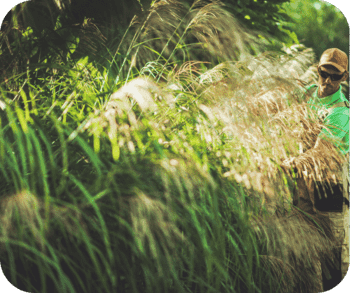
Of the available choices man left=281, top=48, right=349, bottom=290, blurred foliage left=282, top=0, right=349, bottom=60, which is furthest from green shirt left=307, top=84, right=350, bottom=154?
blurred foliage left=282, top=0, right=349, bottom=60

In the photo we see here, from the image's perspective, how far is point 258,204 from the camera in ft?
3.34

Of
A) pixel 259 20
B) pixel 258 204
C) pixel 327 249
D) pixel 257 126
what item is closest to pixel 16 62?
pixel 257 126

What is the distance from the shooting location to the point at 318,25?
124cm

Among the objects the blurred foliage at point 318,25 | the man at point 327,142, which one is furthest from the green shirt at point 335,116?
the blurred foliage at point 318,25

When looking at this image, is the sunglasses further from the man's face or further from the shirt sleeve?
the shirt sleeve

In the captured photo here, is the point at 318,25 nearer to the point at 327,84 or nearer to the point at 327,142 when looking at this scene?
the point at 327,84

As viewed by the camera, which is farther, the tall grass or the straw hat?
the straw hat

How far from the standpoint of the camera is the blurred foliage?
1150mm

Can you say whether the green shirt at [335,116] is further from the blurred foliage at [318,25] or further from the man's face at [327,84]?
the blurred foliage at [318,25]

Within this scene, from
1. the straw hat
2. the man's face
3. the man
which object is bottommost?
the man

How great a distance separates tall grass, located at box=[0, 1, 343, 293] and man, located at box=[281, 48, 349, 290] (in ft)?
0.13

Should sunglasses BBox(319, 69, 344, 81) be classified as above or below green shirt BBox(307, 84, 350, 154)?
above

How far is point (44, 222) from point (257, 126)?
0.74 metres

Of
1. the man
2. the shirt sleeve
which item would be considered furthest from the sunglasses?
the shirt sleeve
